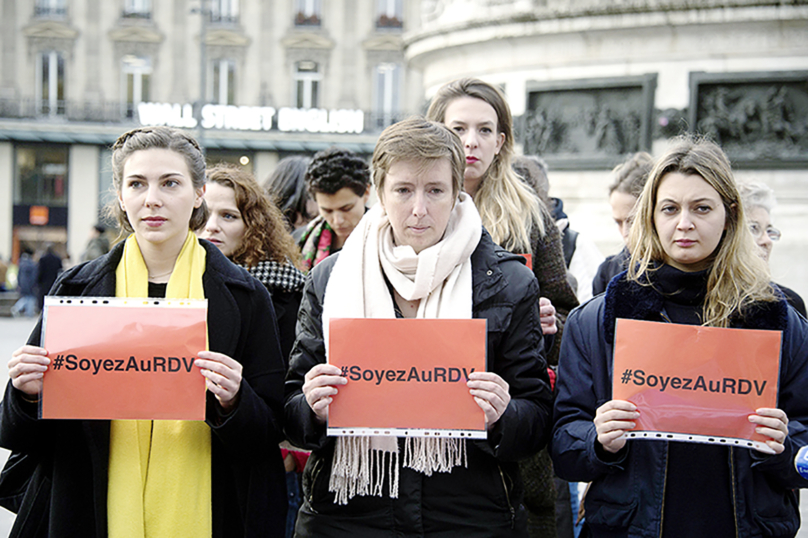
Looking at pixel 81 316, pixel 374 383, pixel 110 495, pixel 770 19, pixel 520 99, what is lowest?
pixel 110 495

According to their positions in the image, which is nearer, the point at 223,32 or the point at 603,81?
the point at 603,81

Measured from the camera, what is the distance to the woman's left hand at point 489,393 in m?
2.54

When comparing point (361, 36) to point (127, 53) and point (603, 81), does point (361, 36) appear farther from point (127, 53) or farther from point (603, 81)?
point (603, 81)

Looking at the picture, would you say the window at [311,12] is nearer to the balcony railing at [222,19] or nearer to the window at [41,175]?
the balcony railing at [222,19]

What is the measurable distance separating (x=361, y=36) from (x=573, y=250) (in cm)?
3113

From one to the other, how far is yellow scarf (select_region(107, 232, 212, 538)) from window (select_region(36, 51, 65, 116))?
111 feet

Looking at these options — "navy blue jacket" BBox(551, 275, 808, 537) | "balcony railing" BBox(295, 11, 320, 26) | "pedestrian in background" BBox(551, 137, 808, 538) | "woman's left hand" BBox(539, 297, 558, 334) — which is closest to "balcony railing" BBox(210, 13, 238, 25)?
"balcony railing" BBox(295, 11, 320, 26)

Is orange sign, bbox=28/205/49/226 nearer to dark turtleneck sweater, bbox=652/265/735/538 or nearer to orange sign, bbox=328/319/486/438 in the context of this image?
orange sign, bbox=328/319/486/438

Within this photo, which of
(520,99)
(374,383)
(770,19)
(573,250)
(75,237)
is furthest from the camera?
(75,237)

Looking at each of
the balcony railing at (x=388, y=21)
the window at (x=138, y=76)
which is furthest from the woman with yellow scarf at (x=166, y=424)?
→ the window at (x=138, y=76)

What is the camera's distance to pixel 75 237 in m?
33.2

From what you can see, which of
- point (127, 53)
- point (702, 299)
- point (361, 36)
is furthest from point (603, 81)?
point (127, 53)

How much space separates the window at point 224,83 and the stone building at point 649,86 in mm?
26489

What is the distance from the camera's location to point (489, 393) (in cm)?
253
